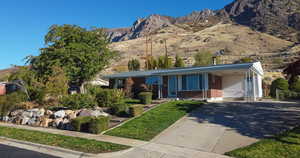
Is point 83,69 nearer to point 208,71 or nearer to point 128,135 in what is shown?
point 208,71

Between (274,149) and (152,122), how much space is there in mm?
5838

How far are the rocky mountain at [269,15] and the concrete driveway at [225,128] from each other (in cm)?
9202

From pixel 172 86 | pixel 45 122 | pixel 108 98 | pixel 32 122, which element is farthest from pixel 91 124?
pixel 172 86

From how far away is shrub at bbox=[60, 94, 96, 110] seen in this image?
1478 cm

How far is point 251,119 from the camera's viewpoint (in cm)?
1106

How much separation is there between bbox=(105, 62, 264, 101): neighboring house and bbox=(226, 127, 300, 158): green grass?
10.3m

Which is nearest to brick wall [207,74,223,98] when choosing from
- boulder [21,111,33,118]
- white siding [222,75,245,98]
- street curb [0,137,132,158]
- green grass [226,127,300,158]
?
white siding [222,75,245,98]

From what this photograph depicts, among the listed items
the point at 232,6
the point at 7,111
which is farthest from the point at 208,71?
the point at 232,6

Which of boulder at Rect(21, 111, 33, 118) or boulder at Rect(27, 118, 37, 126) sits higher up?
boulder at Rect(21, 111, 33, 118)

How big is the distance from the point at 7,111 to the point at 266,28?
122464 mm

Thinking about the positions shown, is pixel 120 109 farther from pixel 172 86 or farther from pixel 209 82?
pixel 209 82

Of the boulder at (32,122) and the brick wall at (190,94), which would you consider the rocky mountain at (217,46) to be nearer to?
the brick wall at (190,94)

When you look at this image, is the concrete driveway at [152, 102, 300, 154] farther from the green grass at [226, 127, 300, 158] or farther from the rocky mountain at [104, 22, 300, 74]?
the rocky mountain at [104, 22, 300, 74]

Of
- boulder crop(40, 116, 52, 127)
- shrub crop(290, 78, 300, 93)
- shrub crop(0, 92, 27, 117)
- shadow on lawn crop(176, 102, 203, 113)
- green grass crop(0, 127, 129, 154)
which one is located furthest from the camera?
shrub crop(290, 78, 300, 93)
